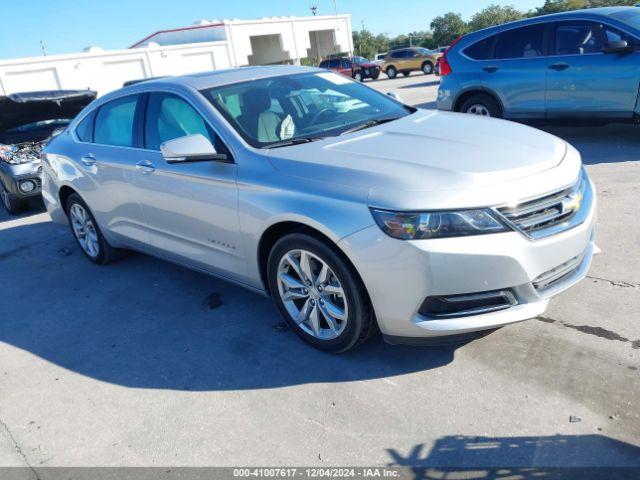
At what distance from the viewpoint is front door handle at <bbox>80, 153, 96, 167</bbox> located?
16.0 ft

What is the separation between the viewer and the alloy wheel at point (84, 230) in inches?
212

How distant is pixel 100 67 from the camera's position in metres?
32.3

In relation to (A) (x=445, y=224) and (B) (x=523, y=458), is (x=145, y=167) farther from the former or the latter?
(B) (x=523, y=458)

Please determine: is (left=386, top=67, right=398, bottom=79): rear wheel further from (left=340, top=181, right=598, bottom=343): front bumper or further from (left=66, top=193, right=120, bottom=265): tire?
A: (left=340, top=181, right=598, bottom=343): front bumper

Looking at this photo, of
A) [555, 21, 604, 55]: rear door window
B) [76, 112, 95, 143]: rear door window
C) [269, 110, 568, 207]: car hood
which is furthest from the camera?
[555, 21, 604, 55]: rear door window

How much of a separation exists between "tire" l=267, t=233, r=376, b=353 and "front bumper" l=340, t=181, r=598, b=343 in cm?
12

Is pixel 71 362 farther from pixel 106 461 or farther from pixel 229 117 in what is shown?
pixel 229 117

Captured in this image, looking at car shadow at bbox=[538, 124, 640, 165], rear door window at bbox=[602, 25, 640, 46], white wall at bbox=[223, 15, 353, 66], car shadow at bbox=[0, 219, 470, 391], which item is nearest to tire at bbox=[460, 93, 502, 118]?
car shadow at bbox=[538, 124, 640, 165]

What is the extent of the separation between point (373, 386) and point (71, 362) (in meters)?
2.08

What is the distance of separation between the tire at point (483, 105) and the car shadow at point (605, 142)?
1143mm

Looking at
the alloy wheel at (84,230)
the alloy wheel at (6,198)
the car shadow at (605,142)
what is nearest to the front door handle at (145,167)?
the alloy wheel at (84,230)

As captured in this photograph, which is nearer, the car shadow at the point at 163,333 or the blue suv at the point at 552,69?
the car shadow at the point at 163,333

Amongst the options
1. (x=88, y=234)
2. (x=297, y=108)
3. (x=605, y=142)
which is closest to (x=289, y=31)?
(x=605, y=142)

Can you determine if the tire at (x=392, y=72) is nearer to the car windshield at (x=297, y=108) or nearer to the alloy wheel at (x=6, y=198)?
the alloy wheel at (x=6, y=198)
